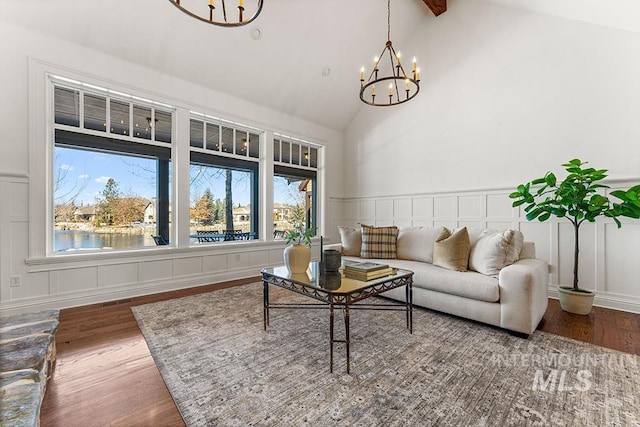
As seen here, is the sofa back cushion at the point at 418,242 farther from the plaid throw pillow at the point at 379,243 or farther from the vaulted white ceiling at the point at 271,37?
the vaulted white ceiling at the point at 271,37

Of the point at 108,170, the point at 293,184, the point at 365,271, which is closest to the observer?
the point at 365,271

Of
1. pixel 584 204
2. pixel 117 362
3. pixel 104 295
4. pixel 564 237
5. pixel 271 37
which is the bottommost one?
pixel 117 362

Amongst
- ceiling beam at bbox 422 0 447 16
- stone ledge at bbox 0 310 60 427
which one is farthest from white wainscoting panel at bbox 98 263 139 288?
ceiling beam at bbox 422 0 447 16

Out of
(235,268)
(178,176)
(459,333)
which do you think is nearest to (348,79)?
(178,176)

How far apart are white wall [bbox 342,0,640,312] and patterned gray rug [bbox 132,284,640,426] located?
66.8 inches

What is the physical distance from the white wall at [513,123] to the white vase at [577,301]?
51 centimetres

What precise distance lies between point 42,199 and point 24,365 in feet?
7.66

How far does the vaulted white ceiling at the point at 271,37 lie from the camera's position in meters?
2.87

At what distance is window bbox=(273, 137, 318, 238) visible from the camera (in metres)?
5.12

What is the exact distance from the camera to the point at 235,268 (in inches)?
173

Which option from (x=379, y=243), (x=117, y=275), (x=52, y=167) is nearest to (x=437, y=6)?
(x=379, y=243)

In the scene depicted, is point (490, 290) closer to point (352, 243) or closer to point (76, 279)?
point (352, 243)

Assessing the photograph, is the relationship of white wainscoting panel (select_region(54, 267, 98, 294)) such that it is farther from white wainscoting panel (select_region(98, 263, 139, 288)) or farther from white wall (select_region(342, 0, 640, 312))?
white wall (select_region(342, 0, 640, 312))

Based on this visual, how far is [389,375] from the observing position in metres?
1.75
